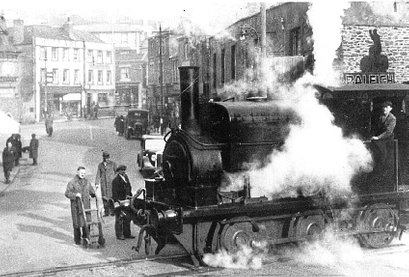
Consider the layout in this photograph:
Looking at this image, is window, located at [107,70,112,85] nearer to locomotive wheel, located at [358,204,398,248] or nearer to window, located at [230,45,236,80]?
window, located at [230,45,236,80]

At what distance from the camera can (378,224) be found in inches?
376

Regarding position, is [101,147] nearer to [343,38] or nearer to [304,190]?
[343,38]

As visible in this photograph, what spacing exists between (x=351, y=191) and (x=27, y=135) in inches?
1171

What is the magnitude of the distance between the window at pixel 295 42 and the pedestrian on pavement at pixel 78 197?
1277 cm

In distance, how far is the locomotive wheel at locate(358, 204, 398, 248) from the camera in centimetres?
Answer: 944

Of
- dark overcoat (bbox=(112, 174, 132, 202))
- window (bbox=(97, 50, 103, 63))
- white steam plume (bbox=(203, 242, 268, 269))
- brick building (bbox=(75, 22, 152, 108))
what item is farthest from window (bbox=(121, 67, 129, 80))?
white steam plume (bbox=(203, 242, 268, 269))

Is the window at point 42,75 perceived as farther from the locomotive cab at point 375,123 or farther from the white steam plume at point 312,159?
the locomotive cab at point 375,123

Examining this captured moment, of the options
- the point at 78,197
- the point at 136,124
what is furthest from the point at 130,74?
the point at 78,197

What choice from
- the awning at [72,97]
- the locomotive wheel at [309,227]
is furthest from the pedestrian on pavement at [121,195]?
the awning at [72,97]

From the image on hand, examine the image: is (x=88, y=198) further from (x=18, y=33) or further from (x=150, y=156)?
(x=18, y=33)

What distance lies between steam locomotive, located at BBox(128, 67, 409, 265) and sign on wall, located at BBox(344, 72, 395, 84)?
7.76 metres

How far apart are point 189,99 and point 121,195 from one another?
11.5 feet

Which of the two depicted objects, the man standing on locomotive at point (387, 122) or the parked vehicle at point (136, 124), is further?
the parked vehicle at point (136, 124)

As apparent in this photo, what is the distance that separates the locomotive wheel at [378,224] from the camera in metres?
9.44
